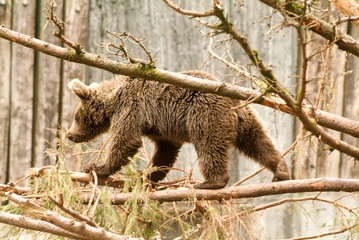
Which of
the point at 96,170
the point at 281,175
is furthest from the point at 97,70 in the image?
the point at 281,175

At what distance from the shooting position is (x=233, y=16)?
610 centimetres

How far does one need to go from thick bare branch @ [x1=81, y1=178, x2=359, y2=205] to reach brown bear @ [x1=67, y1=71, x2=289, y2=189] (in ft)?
1.04

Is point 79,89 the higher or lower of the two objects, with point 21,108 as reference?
higher

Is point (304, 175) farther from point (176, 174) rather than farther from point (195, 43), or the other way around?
point (195, 43)

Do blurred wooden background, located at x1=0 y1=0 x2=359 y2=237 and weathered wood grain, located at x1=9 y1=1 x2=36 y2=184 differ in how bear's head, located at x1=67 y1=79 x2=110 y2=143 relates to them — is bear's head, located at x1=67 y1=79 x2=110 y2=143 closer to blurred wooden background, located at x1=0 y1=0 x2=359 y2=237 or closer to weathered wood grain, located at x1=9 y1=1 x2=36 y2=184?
blurred wooden background, located at x1=0 y1=0 x2=359 y2=237

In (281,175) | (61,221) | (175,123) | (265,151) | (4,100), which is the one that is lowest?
(61,221)

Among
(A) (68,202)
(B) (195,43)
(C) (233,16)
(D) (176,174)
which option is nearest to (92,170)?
(A) (68,202)

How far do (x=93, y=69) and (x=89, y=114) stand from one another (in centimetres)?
117

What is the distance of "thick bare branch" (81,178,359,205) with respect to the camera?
342 centimetres

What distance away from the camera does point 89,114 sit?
4.96 metres

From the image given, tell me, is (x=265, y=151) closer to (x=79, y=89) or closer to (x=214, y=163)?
(x=214, y=163)

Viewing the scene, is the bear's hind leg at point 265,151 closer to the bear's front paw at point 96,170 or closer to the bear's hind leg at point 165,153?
the bear's hind leg at point 165,153

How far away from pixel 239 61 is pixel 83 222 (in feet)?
12.8

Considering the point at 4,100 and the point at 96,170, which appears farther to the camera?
the point at 4,100
